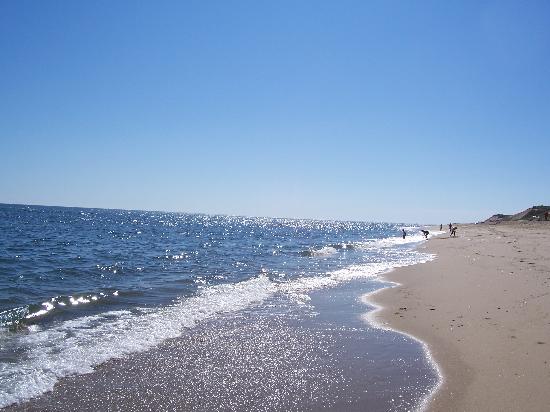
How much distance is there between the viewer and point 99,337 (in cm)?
1034

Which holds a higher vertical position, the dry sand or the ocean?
the dry sand

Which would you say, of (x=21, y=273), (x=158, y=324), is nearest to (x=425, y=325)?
(x=158, y=324)

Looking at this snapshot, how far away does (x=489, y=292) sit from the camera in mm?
14992

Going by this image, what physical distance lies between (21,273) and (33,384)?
16.0 metres

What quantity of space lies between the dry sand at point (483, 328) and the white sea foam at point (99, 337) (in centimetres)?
478

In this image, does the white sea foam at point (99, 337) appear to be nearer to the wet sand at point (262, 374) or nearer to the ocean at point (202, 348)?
the ocean at point (202, 348)

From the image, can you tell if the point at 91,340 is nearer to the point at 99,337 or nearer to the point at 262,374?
the point at 99,337

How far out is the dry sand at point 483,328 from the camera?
666cm

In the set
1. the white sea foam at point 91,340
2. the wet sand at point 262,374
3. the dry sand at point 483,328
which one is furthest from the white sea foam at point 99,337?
the dry sand at point 483,328

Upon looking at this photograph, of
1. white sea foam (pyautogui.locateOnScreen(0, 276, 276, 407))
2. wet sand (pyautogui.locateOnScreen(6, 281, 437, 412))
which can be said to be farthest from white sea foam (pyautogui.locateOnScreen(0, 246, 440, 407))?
wet sand (pyautogui.locateOnScreen(6, 281, 437, 412))

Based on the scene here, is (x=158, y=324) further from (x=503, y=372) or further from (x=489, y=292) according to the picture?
(x=489, y=292)

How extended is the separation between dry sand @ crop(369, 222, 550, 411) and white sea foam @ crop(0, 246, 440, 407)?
15.7ft

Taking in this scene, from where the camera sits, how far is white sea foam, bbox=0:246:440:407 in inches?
299

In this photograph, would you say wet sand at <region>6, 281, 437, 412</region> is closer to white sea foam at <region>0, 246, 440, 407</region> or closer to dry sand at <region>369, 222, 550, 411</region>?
white sea foam at <region>0, 246, 440, 407</region>
